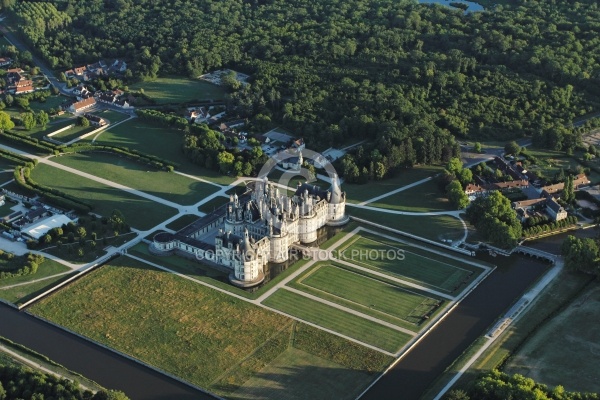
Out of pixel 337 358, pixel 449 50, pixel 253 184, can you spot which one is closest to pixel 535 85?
→ pixel 449 50

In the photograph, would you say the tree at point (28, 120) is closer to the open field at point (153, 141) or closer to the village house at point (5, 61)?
the open field at point (153, 141)

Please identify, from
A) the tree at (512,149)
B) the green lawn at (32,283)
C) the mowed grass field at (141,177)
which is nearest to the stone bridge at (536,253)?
the tree at (512,149)

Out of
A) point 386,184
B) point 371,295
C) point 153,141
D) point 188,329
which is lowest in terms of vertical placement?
point 188,329

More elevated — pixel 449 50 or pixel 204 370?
pixel 449 50

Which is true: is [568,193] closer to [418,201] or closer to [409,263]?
[418,201]

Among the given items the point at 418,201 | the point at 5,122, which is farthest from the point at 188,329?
the point at 5,122

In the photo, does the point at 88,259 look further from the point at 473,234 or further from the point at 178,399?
the point at 473,234
